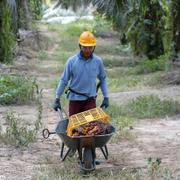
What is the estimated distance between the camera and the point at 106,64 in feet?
78.4

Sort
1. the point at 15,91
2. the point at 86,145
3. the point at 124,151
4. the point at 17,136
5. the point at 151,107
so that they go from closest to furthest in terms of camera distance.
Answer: the point at 86,145 → the point at 124,151 → the point at 17,136 → the point at 151,107 → the point at 15,91

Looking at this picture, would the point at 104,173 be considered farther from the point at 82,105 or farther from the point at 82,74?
the point at 82,74

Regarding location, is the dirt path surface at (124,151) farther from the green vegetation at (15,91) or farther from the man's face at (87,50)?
the green vegetation at (15,91)

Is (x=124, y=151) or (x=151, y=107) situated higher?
(x=124, y=151)

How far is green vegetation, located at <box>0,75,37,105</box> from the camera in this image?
13242 millimetres

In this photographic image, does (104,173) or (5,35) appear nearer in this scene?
(104,173)

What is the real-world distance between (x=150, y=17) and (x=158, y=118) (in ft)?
37.1

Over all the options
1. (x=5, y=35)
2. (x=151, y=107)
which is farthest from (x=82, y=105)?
(x=5, y=35)

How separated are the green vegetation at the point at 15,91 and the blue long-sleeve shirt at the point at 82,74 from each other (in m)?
5.68

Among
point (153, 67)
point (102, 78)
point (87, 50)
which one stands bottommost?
point (153, 67)

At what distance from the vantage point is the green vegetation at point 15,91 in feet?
43.4

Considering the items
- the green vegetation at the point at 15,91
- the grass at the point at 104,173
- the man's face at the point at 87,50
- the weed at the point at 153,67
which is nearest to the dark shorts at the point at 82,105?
the man's face at the point at 87,50

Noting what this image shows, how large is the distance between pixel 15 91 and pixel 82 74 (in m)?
6.09

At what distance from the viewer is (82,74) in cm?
Answer: 763
